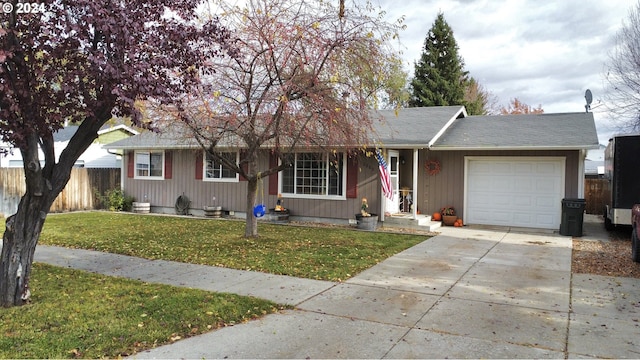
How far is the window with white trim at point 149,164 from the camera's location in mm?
16469

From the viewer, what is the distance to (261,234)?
35.5 ft

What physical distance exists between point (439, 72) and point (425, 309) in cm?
2763

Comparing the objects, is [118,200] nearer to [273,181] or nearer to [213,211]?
[213,211]

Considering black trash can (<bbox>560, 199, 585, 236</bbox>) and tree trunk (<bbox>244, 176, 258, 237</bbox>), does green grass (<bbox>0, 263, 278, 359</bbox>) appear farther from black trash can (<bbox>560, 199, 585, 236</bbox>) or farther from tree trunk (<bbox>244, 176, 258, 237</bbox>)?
black trash can (<bbox>560, 199, 585, 236</bbox>)

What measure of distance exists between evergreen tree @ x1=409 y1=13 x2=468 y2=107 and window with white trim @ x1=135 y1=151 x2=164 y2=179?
19277 mm

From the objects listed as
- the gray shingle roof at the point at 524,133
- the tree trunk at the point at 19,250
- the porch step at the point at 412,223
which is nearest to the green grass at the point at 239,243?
the porch step at the point at 412,223

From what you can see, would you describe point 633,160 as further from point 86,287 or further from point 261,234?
point 86,287

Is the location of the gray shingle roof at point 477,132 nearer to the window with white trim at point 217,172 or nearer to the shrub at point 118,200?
the window with white trim at point 217,172

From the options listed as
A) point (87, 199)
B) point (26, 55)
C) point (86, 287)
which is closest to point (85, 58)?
point (26, 55)

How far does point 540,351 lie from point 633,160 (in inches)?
323

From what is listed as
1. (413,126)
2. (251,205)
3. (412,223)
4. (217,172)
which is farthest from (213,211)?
(413,126)

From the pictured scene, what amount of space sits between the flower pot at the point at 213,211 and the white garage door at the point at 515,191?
26.5 feet

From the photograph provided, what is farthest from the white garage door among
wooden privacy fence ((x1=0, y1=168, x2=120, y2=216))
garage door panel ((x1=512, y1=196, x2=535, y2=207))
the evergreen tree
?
the evergreen tree

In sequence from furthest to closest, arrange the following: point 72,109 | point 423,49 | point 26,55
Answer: point 423,49 < point 72,109 < point 26,55
